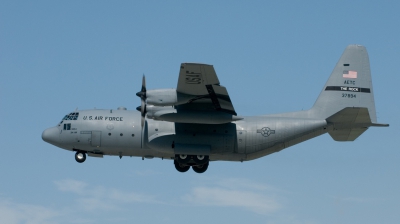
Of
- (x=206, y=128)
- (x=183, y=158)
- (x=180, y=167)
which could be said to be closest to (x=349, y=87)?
(x=206, y=128)

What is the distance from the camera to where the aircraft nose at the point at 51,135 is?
3042cm

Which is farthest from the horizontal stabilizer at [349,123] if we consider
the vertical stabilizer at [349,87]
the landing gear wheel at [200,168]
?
the landing gear wheel at [200,168]

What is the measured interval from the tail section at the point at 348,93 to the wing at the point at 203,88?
458 cm

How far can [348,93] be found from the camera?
101ft

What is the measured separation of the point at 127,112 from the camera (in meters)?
30.2

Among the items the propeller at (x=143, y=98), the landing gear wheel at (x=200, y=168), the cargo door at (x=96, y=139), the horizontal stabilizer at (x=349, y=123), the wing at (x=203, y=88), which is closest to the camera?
the wing at (x=203, y=88)

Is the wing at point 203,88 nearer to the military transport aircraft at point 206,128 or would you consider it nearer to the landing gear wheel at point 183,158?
the military transport aircraft at point 206,128

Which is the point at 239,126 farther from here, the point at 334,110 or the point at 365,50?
the point at 365,50

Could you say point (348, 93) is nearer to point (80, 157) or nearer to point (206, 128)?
point (206, 128)

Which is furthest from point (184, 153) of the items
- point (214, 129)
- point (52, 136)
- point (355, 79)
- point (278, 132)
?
point (355, 79)

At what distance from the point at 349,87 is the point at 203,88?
7.48m

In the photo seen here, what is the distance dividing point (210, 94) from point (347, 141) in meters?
7.28

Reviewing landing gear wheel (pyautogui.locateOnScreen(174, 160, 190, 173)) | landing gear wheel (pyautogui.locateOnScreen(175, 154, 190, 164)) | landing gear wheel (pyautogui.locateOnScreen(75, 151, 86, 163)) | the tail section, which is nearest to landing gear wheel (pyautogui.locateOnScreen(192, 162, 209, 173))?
landing gear wheel (pyautogui.locateOnScreen(174, 160, 190, 173))

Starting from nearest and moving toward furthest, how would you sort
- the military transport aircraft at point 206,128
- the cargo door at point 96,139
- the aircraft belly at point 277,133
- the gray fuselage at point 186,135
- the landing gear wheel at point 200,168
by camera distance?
1. the military transport aircraft at point 206,128
2. the gray fuselage at point 186,135
3. the aircraft belly at point 277,133
4. the cargo door at point 96,139
5. the landing gear wheel at point 200,168
